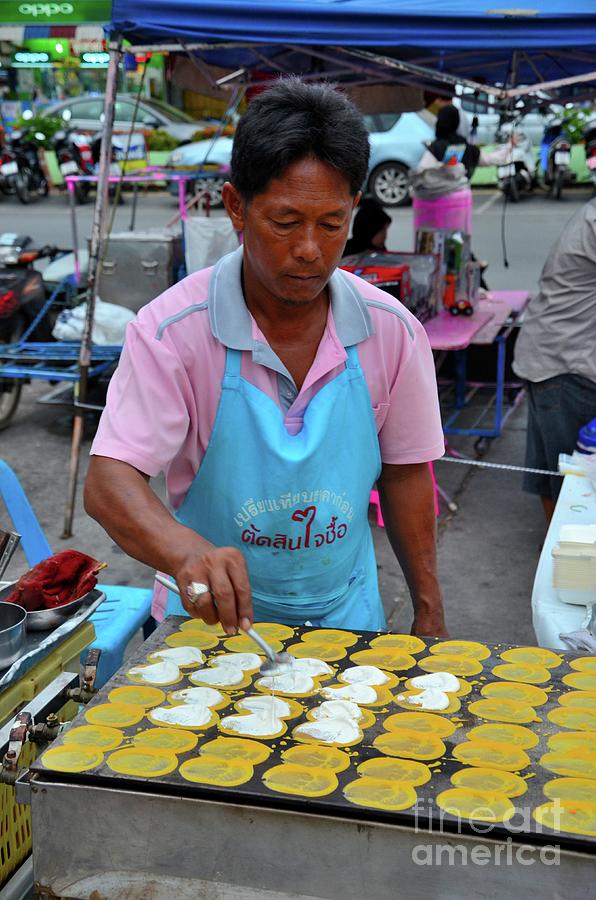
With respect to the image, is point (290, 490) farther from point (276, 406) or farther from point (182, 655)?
point (182, 655)

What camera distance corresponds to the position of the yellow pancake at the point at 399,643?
5.12 ft

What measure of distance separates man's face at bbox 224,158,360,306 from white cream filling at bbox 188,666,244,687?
587 millimetres

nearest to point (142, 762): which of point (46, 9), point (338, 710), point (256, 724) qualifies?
point (256, 724)

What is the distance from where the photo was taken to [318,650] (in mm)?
1558

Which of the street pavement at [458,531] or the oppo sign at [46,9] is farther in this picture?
the oppo sign at [46,9]

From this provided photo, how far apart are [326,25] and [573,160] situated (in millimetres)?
10353

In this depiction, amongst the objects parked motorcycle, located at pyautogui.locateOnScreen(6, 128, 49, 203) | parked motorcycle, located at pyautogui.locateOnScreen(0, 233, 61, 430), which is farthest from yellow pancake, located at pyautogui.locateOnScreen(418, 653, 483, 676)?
parked motorcycle, located at pyautogui.locateOnScreen(6, 128, 49, 203)

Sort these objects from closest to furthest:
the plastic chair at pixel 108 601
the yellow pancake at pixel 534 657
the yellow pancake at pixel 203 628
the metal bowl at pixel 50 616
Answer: the yellow pancake at pixel 534 657, the yellow pancake at pixel 203 628, the metal bowl at pixel 50 616, the plastic chair at pixel 108 601

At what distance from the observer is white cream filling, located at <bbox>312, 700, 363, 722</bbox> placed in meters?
1.36

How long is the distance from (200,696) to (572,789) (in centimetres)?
53

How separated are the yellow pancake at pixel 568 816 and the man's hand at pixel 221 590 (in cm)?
45

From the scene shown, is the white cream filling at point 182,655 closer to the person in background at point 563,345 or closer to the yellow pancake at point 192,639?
the yellow pancake at point 192,639

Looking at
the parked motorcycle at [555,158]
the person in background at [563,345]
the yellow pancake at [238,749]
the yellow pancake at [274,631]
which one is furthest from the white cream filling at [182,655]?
the parked motorcycle at [555,158]

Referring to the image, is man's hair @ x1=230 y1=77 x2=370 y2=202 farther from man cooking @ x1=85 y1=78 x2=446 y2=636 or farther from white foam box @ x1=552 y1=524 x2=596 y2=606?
white foam box @ x1=552 y1=524 x2=596 y2=606
